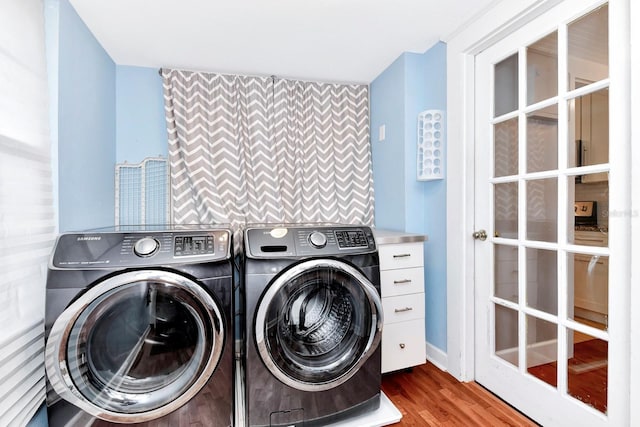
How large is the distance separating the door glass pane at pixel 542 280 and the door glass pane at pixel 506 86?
30.5 inches

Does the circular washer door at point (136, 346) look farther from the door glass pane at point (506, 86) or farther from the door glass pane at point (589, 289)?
the door glass pane at point (506, 86)

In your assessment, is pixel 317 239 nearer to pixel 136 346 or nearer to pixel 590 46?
pixel 136 346

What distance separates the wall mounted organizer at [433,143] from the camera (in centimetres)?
203

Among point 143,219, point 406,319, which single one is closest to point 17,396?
point 143,219

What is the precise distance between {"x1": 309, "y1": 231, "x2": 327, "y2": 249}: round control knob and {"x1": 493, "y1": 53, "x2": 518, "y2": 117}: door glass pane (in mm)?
1213

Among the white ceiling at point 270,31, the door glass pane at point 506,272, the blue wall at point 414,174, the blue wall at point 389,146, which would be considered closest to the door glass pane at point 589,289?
the door glass pane at point 506,272

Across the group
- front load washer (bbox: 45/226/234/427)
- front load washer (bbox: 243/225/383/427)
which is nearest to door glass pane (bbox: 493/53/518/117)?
front load washer (bbox: 243/225/383/427)

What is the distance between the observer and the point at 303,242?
1446 mm

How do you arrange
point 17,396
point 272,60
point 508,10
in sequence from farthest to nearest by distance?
point 272,60
point 508,10
point 17,396

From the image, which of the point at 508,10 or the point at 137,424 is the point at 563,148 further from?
the point at 137,424

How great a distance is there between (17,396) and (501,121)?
8.11 ft

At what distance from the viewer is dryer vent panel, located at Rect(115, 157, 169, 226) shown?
7.41 ft

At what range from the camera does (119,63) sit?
88.9 inches

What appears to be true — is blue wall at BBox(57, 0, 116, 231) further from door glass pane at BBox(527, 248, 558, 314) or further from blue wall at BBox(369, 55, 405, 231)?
door glass pane at BBox(527, 248, 558, 314)
